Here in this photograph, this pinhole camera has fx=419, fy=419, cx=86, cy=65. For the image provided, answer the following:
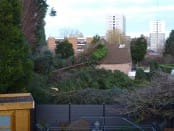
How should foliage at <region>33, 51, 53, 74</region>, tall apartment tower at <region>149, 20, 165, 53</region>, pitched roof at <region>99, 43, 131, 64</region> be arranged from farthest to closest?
tall apartment tower at <region>149, 20, 165, 53</region>
pitched roof at <region>99, 43, 131, 64</region>
foliage at <region>33, 51, 53, 74</region>

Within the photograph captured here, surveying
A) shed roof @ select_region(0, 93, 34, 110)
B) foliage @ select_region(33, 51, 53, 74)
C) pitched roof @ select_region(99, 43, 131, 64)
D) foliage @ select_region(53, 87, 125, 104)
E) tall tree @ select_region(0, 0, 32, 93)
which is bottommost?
pitched roof @ select_region(99, 43, 131, 64)

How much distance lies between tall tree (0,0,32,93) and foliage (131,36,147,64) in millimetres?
44345

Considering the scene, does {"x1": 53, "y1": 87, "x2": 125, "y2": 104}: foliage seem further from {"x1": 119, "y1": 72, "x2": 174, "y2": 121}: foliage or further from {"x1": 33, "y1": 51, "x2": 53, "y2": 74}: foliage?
{"x1": 119, "y1": 72, "x2": 174, "y2": 121}: foliage

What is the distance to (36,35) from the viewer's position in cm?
1845

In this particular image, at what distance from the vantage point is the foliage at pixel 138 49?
55.3 metres

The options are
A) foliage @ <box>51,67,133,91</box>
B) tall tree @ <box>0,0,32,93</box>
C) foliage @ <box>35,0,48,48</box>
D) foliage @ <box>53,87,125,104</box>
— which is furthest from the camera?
foliage @ <box>51,67,133,91</box>

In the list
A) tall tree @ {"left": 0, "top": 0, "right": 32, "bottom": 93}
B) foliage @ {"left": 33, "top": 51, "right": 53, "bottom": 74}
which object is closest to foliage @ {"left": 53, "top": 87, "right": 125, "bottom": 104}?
foliage @ {"left": 33, "top": 51, "right": 53, "bottom": 74}

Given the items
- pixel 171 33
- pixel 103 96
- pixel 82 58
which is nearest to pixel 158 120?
pixel 103 96

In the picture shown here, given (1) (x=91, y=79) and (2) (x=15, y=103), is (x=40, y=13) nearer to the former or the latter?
(1) (x=91, y=79)

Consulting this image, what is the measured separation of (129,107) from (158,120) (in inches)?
66.3

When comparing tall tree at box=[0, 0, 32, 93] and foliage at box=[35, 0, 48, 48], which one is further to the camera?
foliage at box=[35, 0, 48, 48]

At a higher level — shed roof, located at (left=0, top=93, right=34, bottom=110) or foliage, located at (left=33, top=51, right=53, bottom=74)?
foliage, located at (left=33, top=51, right=53, bottom=74)

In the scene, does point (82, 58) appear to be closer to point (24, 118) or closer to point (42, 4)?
point (42, 4)

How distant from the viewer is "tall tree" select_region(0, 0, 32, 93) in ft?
35.9
